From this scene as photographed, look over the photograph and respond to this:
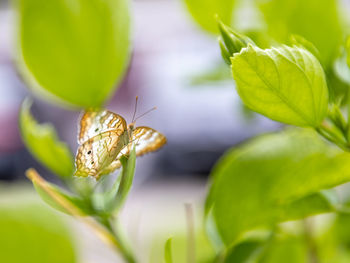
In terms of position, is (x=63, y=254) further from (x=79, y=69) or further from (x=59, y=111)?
(x=59, y=111)

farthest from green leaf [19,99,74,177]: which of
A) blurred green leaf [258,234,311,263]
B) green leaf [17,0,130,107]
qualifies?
blurred green leaf [258,234,311,263]

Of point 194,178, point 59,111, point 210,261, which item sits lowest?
point 194,178

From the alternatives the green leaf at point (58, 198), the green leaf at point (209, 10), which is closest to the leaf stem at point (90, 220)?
the green leaf at point (58, 198)

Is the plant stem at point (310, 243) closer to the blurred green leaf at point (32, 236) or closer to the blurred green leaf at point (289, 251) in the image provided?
the blurred green leaf at point (289, 251)

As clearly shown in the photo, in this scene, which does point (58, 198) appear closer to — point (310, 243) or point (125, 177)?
point (125, 177)

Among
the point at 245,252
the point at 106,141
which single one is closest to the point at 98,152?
the point at 106,141

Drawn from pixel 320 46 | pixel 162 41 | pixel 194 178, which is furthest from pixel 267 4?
pixel 162 41
